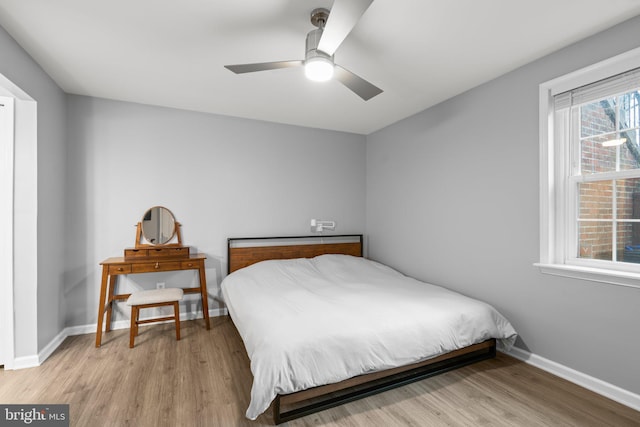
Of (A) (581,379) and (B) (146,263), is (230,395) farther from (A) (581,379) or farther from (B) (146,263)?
(A) (581,379)

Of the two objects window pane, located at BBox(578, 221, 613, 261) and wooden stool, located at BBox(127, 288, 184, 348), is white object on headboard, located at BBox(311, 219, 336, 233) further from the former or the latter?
window pane, located at BBox(578, 221, 613, 261)

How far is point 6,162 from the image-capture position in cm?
235

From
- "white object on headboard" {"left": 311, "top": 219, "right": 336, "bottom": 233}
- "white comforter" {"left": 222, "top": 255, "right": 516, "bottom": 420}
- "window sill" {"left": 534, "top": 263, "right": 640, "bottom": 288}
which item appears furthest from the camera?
"white object on headboard" {"left": 311, "top": 219, "right": 336, "bottom": 233}

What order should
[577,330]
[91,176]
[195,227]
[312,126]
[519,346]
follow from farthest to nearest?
[312,126], [195,227], [91,176], [519,346], [577,330]

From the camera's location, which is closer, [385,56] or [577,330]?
[577,330]

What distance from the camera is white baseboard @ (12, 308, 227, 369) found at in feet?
7.88

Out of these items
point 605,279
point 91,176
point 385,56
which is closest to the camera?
point 605,279

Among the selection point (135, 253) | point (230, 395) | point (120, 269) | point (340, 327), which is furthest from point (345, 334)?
point (135, 253)

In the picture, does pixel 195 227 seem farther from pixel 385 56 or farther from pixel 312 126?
pixel 385 56

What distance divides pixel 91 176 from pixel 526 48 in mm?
4080

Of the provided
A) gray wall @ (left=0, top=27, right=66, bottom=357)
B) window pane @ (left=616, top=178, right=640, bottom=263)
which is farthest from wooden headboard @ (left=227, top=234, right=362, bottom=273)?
window pane @ (left=616, top=178, right=640, bottom=263)

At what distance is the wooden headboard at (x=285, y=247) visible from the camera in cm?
368

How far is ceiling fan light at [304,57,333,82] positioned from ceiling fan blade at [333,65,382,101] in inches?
3.2

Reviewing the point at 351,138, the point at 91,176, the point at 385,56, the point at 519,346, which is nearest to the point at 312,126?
the point at 351,138
